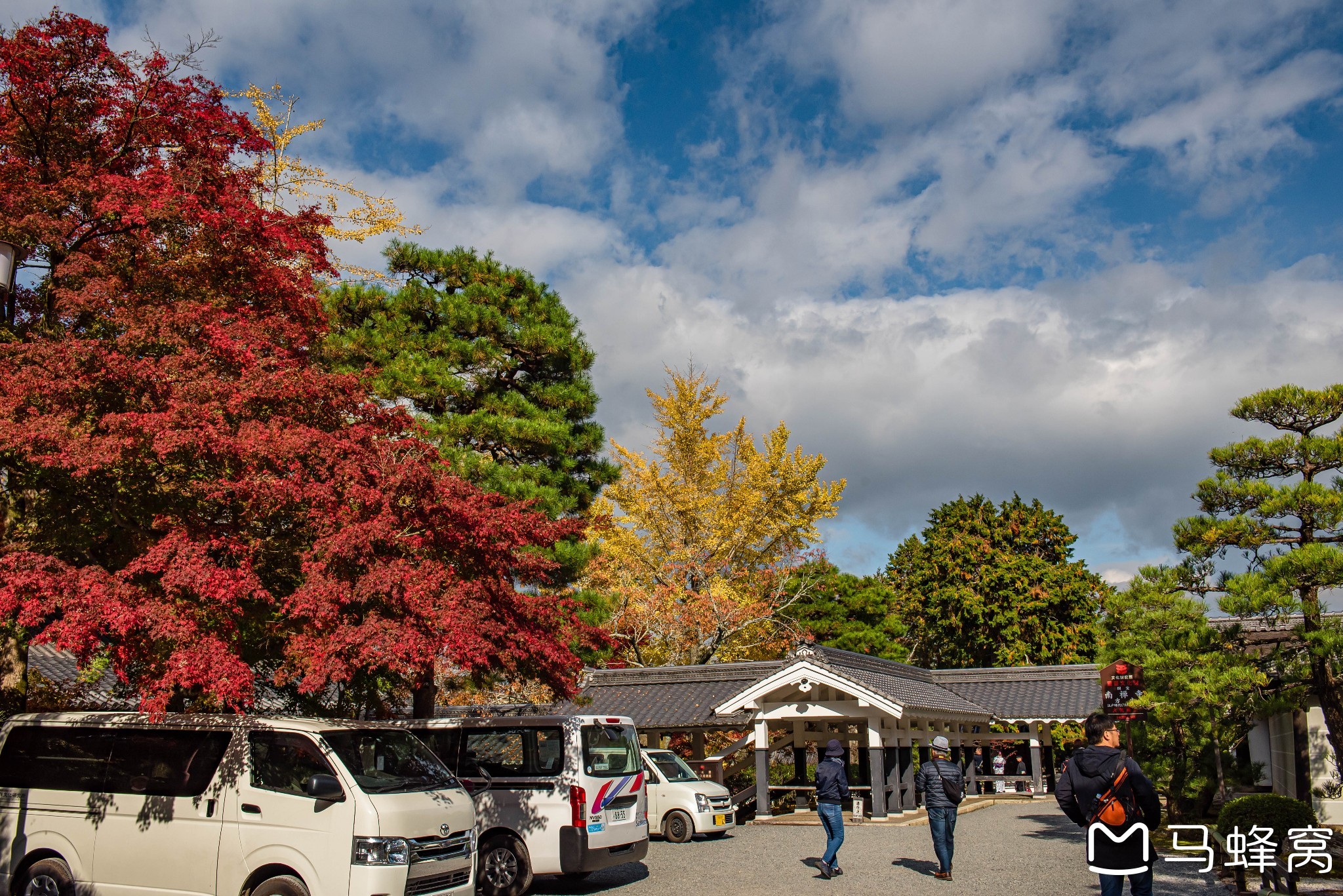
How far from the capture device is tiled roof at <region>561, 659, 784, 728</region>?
20.8m

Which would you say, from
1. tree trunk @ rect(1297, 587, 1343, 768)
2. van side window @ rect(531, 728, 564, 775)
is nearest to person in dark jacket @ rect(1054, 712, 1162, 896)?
van side window @ rect(531, 728, 564, 775)

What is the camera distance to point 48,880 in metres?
8.40

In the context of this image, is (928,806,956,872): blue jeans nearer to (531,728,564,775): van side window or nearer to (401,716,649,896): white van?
(401,716,649,896): white van

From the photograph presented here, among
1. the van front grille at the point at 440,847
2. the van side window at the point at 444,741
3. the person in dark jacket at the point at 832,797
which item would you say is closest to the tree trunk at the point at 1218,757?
the person in dark jacket at the point at 832,797

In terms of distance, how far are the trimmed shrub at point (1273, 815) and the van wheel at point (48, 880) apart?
12.0m

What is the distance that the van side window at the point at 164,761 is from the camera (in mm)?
8203

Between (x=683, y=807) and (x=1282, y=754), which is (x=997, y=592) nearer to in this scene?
(x=1282, y=754)

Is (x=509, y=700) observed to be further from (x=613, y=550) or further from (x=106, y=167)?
(x=106, y=167)

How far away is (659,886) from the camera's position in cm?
1155

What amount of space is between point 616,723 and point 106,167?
28.5 feet

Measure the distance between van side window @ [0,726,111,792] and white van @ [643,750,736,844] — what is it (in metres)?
9.21

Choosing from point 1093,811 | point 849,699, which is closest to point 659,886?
point 1093,811

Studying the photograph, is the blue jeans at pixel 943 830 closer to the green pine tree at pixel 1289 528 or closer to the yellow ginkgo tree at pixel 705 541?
the green pine tree at pixel 1289 528

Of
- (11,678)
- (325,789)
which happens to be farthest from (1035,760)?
(11,678)
